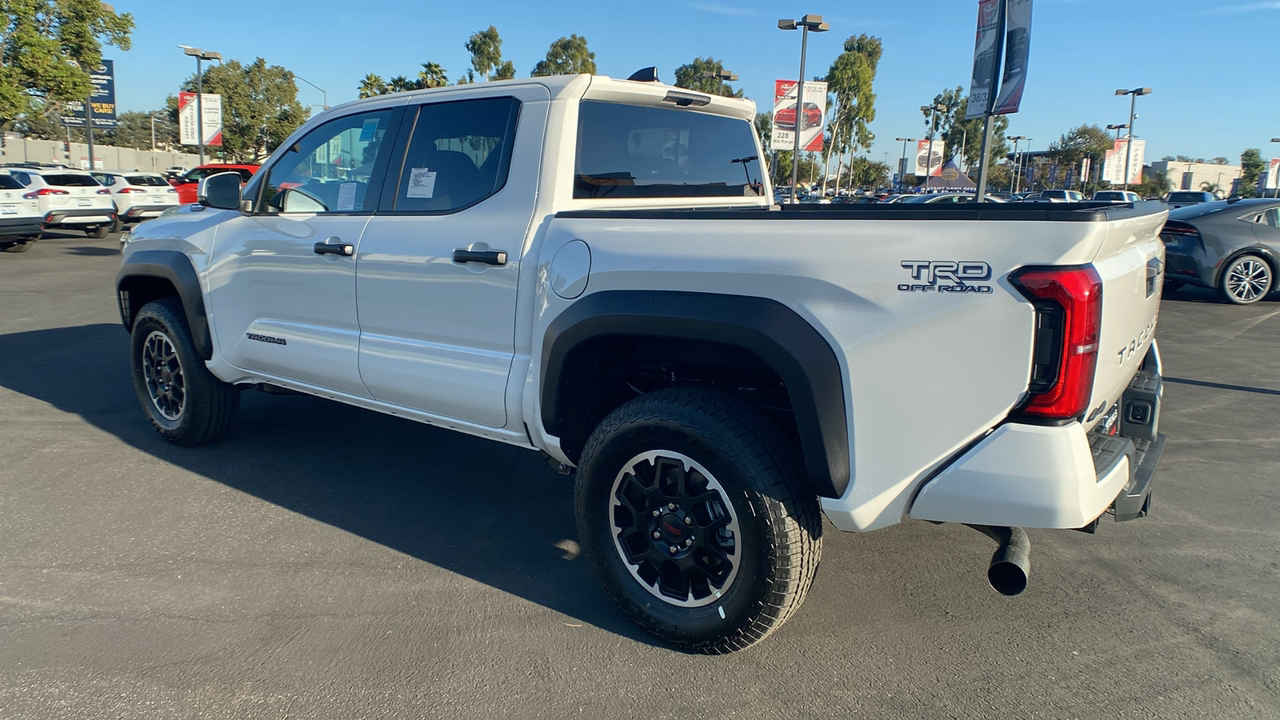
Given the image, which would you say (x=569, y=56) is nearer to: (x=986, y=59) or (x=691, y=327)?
(x=986, y=59)

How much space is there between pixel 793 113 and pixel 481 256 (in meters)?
16.2

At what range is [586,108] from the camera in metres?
3.48

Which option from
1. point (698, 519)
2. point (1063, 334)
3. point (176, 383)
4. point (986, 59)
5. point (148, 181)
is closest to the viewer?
point (1063, 334)

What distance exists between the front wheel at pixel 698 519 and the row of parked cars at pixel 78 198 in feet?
40.0

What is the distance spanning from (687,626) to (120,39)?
28252 millimetres

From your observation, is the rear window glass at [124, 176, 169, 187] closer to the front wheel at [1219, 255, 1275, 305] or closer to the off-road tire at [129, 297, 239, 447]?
the off-road tire at [129, 297, 239, 447]

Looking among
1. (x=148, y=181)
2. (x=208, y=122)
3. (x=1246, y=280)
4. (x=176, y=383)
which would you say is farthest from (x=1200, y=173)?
(x=176, y=383)

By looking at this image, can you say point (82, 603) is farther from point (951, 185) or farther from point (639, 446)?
point (951, 185)

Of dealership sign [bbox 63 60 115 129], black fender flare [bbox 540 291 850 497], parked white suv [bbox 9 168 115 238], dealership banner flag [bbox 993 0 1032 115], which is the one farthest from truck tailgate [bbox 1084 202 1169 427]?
dealership sign [bbox 63 60 115 129]

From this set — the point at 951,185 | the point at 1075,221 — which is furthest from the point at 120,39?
the point at 1075,221

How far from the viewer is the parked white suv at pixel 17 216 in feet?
52.6

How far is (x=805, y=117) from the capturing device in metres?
17.7

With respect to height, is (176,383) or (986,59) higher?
(986,59)

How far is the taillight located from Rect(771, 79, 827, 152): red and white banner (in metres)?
15.2
